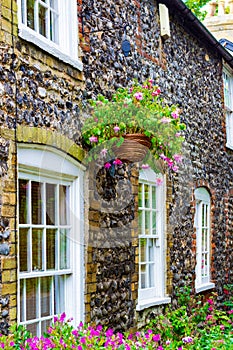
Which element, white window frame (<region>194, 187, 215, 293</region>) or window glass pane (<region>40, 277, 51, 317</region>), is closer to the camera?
window glass pane (<region>40, 277, 51, 317</region>)

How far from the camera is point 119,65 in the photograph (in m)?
8.56

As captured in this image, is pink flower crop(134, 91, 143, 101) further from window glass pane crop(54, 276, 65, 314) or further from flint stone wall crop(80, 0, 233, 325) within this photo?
window glass pane crop(54, 276, 65, 314)

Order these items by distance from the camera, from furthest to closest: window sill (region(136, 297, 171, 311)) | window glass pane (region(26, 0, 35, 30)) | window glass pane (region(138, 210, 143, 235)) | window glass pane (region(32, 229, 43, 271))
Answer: window glass pane (region(138, 210, 143, 235)) → window sill (region(136, 297, 171, 311)) → window glass pane (region(26, 0, 35, 30)) → window glass pane (region(32, 229, 43, 271))

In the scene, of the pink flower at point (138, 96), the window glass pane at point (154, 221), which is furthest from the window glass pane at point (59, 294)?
the window glass pane at point (154, 221)

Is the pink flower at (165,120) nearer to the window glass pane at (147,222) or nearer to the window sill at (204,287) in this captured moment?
the window glass pane at (147,222)

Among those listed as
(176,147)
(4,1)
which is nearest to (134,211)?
(176,147)

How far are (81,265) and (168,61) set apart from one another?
4485mm

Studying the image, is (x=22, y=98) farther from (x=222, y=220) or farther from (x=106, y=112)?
(x=222, y=220)

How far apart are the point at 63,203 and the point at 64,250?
1.56 feet

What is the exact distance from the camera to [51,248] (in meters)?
6.84

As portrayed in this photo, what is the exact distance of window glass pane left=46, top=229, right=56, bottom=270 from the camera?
6.78 meters

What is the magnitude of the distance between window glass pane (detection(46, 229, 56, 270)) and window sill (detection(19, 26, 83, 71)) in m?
1.72

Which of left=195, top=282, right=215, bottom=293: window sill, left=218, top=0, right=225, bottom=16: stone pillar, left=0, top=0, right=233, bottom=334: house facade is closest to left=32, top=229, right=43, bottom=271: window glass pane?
left=0, top=0, right=233, bottom=334: house facade

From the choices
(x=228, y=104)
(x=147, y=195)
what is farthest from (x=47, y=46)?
(x=228, y=104)
